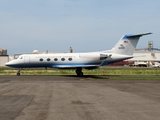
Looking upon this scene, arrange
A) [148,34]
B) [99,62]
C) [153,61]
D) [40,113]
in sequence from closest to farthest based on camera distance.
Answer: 1. [40,113]
2. [148,34]
3. [99,62]
4. [153,61]

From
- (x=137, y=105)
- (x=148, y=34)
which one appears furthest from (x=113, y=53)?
(x=137, y=105)

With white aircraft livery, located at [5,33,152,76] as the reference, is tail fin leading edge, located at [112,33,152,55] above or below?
above

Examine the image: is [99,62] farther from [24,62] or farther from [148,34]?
[24,62]

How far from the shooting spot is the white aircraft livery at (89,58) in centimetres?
3559

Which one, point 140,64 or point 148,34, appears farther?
point 140,64

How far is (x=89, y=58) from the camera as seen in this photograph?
35.9 m

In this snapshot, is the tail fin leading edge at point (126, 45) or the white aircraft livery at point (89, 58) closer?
the white aircraft livery at point (89, 58)

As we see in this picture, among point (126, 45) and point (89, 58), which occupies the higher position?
point (126, 45)

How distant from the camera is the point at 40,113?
9156 mm

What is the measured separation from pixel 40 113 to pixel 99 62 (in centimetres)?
2692

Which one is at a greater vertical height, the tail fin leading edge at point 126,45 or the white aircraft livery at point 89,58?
the tail fin leading edge at point 126,45

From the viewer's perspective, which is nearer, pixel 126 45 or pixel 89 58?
pixel 89 58

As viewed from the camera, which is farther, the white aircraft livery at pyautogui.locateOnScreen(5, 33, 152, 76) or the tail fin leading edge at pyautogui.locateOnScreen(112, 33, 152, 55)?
the tail fin leading edge at pyautogui.locateOnScreen(112, 33, 152, 55)

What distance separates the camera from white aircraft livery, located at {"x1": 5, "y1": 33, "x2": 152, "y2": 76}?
3559cm
